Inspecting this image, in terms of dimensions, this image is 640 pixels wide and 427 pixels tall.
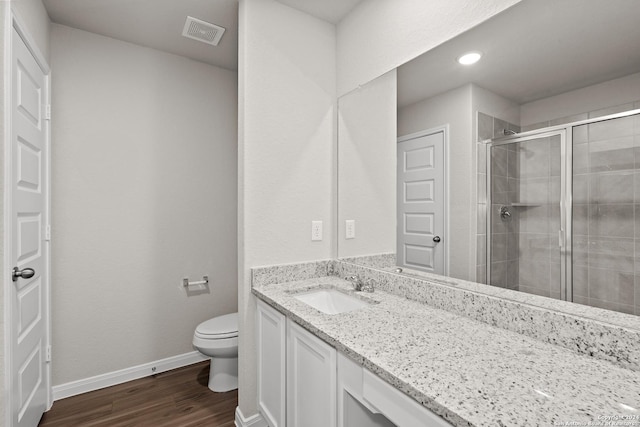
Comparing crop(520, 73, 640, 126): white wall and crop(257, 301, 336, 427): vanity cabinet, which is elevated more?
crop(520, 73, 640, 126): white wall

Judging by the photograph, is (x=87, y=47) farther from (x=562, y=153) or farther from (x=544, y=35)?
(x=562, y=153)

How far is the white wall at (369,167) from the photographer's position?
1.69 meters

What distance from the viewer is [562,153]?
1.01 meters

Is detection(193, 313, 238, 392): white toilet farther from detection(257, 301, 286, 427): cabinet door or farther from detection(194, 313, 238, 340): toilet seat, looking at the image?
detection(257, 301, 286, 427): cabinet door

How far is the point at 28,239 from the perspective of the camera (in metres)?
1.63

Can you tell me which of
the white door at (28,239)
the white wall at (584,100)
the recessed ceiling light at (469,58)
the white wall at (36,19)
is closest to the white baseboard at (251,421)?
the white door at (28,239)

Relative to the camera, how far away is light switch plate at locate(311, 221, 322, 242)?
195 centimetres

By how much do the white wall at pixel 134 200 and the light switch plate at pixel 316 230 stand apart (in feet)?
3.42

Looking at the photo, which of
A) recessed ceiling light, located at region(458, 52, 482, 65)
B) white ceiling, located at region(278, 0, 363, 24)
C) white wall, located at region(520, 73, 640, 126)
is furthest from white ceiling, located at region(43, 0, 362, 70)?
white wall, located at region(520, 73, 640, 126)

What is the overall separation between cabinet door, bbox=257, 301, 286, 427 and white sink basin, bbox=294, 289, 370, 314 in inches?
7.8

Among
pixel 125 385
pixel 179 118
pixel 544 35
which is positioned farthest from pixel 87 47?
pixel 544 35

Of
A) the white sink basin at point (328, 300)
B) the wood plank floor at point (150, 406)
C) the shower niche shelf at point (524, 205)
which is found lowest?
the wood plank floor at point (150, 406)

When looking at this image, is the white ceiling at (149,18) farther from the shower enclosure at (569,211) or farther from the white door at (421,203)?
the shower enclosure at (569,211)

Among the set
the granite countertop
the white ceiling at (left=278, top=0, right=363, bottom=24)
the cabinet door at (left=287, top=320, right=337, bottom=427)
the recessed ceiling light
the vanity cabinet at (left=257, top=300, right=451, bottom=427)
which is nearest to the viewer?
the granite countertop
